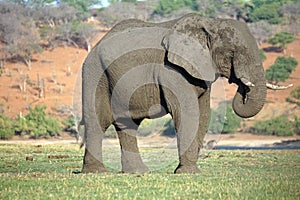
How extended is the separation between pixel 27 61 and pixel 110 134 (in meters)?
33.5

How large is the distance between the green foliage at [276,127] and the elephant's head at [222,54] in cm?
A: 3282

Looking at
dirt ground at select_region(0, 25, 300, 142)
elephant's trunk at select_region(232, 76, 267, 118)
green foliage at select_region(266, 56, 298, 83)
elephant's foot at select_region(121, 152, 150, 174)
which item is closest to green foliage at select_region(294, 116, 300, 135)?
dirt ground at select_region(0, 25, 300, 142)

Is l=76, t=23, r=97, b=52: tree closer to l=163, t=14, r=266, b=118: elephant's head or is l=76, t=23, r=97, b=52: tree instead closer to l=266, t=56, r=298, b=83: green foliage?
l=266, t=56, r=298, b=83: green foliage

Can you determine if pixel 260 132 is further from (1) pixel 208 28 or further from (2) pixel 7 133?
(1) pixel 208 28

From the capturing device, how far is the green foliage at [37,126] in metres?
43.5

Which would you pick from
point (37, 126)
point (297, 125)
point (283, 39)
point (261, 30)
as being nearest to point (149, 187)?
point (37, 126)

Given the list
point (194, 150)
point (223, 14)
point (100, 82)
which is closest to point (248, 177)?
point (194, 150)

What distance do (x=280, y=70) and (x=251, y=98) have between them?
4630cm

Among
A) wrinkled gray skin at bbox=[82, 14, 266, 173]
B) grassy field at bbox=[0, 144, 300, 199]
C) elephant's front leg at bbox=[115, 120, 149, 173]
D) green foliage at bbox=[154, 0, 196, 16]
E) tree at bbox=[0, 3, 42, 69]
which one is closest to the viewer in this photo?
grassy field at bbox=[0, 144, 300, 199]

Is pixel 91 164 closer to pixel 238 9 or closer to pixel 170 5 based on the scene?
pixel 238 9

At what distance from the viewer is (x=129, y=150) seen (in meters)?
15.1

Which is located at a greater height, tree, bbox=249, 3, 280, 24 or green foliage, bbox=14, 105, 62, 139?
green foliage, bbox=14, 105, 62, 139

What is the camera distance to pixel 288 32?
78188 millimetres

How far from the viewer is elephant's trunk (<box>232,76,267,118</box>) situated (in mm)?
13117
